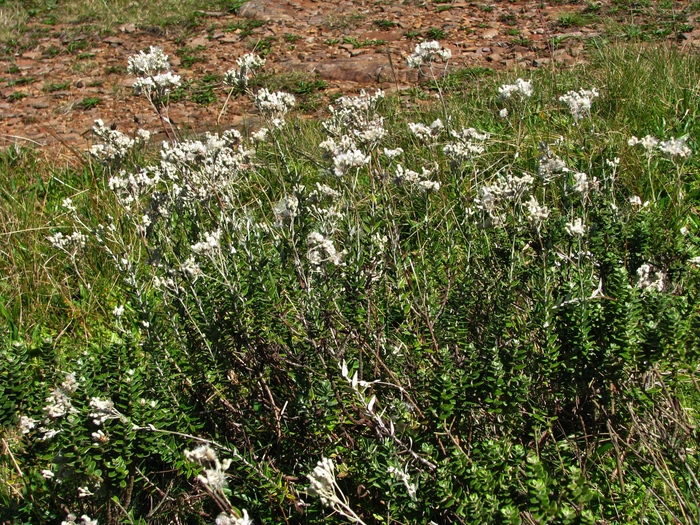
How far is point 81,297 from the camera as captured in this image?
443cm

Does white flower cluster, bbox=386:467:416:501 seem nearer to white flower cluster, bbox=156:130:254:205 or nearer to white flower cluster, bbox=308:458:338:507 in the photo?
white flower cluster, bbox=308:458:338:507

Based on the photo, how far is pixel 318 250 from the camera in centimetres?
258

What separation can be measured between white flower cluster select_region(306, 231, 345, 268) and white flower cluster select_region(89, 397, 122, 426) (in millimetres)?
780

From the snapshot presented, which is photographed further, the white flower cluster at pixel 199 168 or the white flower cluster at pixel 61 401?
the white flower cluster at pixel 199 168

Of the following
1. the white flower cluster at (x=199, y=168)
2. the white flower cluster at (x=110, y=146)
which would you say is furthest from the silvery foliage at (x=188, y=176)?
the white flower cluster at (x=110, y=146)

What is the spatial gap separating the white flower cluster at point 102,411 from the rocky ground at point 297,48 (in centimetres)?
438

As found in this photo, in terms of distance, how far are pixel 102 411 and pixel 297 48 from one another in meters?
6.70

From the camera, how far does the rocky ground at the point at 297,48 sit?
6.88 m

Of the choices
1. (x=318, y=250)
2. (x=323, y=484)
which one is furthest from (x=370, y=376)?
(x=323, y=484)

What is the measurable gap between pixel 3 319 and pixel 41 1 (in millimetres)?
8343

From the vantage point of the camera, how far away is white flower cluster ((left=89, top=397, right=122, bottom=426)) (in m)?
2.06

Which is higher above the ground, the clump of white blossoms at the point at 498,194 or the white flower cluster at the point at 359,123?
the white flower cluster at the point at 359,123

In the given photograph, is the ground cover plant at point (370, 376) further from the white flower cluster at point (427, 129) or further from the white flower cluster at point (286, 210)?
the white flower cluster at point (427, 129)

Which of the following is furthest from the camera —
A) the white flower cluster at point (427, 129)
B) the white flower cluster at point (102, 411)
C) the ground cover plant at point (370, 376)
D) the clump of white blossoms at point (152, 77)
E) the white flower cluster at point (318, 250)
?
the white flower cluster at point (427, 129)
